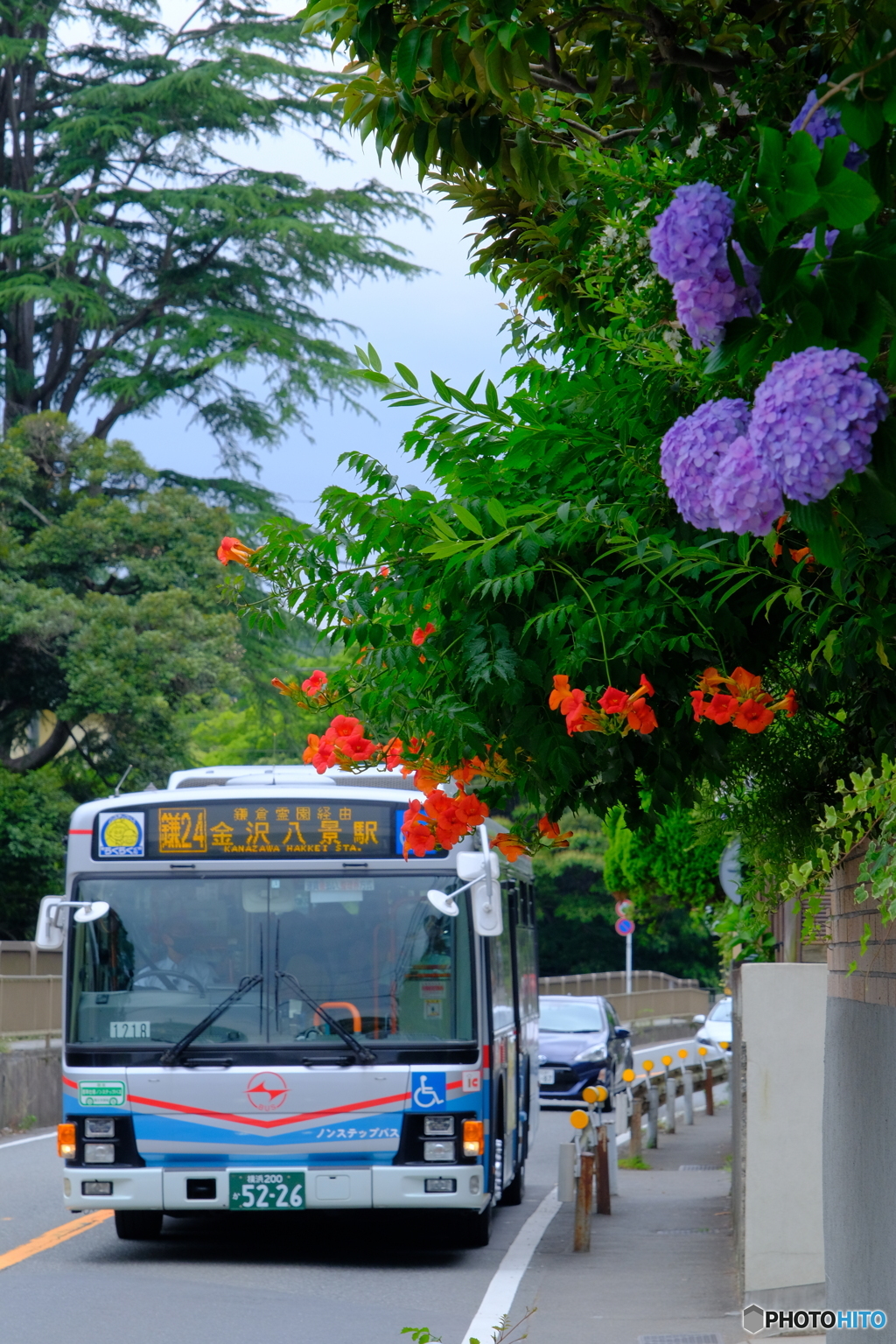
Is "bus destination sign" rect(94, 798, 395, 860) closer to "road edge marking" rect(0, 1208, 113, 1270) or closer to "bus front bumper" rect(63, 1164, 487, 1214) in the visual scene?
"bus front bumper" rect(63, 1164, 487, 1214)

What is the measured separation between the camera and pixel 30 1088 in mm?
19766

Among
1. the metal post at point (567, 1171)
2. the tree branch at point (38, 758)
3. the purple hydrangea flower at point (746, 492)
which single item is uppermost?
the tree branch at point (38, 758)

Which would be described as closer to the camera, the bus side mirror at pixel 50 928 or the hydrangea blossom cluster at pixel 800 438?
the hydrangea blossom cluster at pixel 800 438

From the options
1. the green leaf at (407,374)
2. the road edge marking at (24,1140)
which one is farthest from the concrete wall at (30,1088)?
the green leaf at (407,374)

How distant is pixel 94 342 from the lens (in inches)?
1363

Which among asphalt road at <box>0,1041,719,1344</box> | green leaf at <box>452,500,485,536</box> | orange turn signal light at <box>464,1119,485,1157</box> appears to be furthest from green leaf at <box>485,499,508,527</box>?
orange turn signal light at <box>464,1119,485,1157</box>

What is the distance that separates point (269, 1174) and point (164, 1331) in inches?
68.5

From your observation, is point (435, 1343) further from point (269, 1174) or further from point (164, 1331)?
point (269, 1174)

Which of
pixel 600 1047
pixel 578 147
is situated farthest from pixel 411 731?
pixel 600 1047

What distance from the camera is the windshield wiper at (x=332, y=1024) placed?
10070 millimetres

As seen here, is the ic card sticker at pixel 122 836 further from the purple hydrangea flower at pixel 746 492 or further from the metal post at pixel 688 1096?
the metal post at pixel 688 1096

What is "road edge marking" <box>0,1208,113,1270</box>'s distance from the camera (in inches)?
413

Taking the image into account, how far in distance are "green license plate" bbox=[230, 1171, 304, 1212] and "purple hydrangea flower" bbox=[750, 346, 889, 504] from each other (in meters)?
8.77

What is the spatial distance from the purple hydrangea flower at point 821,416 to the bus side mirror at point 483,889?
314 inches
